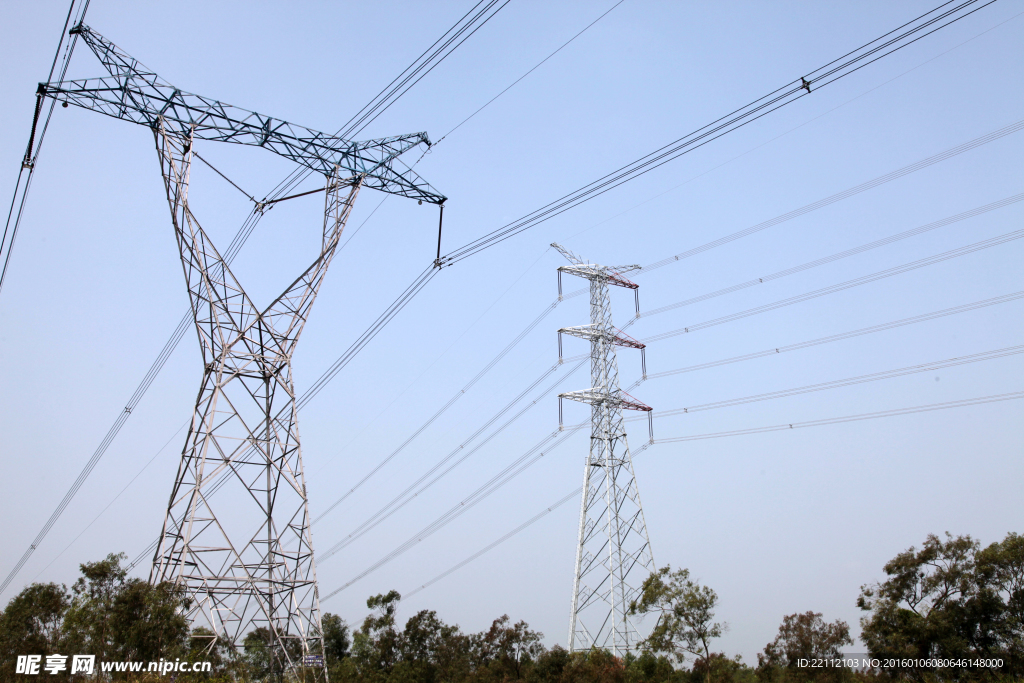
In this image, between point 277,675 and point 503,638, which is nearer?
point 277,675

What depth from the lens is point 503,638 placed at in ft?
159

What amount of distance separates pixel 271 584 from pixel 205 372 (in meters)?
7.56

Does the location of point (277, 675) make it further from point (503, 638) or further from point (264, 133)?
point (503, 638)

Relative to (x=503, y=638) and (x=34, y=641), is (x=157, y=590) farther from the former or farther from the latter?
(x=503, y=638)

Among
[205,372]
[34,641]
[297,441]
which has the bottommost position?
[34,641]

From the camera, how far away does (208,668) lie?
24750mm

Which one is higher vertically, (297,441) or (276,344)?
(276,344)

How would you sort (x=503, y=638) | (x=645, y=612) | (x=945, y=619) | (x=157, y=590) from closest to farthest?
(x=157, y=590)
(x=945, y=619)
(x=645, y=612)
(x=503, y=638)

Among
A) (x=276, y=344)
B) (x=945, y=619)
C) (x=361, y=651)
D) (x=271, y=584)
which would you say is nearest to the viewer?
(x=271, y=584)

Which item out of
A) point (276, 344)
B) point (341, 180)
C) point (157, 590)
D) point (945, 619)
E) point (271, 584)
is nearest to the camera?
point (157, 590)

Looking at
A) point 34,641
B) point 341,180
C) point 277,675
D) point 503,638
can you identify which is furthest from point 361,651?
point 341,180

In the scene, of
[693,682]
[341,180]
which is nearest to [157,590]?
[341,180]

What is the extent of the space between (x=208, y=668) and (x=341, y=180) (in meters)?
18.0

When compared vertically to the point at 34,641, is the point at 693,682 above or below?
below
